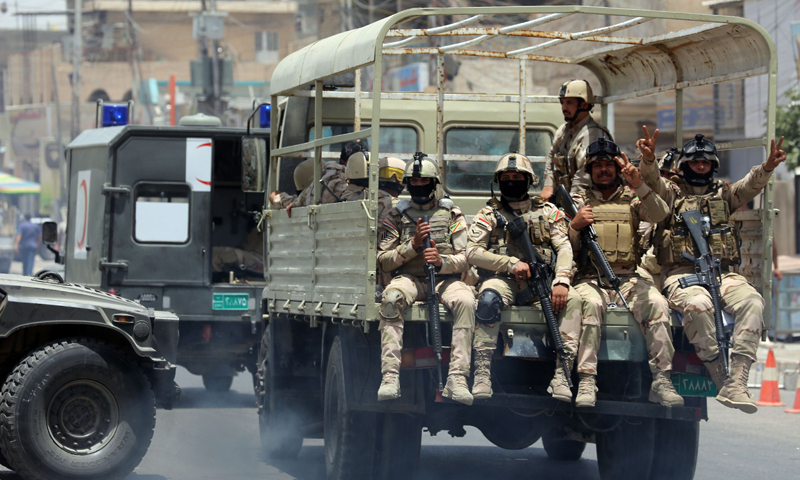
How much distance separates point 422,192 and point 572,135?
75.2 inches

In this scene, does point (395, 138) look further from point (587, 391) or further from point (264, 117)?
point (587, 391)

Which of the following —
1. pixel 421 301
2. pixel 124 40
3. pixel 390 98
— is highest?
pixel 124 40

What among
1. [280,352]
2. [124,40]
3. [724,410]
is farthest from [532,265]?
[124,40]

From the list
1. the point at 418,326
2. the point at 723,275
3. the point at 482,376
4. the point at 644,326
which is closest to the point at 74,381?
the point at 418,326

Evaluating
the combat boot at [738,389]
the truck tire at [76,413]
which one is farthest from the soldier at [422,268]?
the truck tire at [76,413]

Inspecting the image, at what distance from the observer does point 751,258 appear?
7.38 metres

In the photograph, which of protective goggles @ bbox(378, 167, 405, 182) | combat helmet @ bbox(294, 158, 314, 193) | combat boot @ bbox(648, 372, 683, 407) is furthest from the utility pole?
combat boot @ bbox(648, 372, 683, 407)

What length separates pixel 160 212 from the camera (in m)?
11.9

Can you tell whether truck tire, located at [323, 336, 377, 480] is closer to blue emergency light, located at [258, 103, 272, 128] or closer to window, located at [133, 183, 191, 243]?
window, located at [133, 183, 191, 243]

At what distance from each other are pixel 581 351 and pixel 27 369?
10.5 feet

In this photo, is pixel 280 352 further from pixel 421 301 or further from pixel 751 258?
pixel 751 258

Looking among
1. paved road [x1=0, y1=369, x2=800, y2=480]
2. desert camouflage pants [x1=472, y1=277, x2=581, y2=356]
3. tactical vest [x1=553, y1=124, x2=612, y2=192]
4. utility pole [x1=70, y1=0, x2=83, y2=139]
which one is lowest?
paved road [x1=0, y1=369, x2=800, y2=480]

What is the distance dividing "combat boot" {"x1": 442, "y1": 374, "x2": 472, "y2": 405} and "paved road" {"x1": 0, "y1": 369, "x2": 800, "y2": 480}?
1.78m

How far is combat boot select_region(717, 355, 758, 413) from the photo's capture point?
21.3 feet
